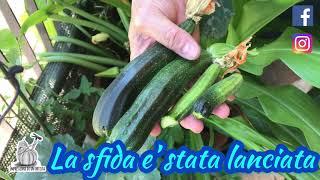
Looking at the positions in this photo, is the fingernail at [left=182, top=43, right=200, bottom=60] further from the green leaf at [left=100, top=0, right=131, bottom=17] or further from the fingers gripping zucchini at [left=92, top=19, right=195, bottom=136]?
the green leaf at [left=100, top=0, right=131, bottom=17]

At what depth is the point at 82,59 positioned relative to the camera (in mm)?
1444

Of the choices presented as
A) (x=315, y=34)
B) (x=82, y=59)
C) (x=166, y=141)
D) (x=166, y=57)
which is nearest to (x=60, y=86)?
(x=82, y=59)

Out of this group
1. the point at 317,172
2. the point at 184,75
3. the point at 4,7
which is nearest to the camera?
the point at 184,75

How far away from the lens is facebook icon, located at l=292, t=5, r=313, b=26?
4.03ft

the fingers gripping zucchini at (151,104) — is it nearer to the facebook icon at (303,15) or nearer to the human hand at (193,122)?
the human hand at (193,122)

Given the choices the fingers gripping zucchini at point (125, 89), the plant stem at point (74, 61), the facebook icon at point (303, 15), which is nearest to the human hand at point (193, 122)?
the fingers gripping zucchini at point (125, 89)

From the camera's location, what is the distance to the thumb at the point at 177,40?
0.98 metres

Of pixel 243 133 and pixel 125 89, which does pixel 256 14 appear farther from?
pixel 125 89

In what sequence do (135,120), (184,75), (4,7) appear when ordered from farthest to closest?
1. (4,7)
2. (184,75)
3. (135,120)

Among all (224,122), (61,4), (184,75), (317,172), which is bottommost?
(317,172)

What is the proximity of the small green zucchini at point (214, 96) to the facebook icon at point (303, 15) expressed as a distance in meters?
0.36

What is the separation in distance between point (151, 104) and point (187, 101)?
9cm

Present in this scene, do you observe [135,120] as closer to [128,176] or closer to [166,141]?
[128,176]

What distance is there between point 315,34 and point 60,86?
78 cm
